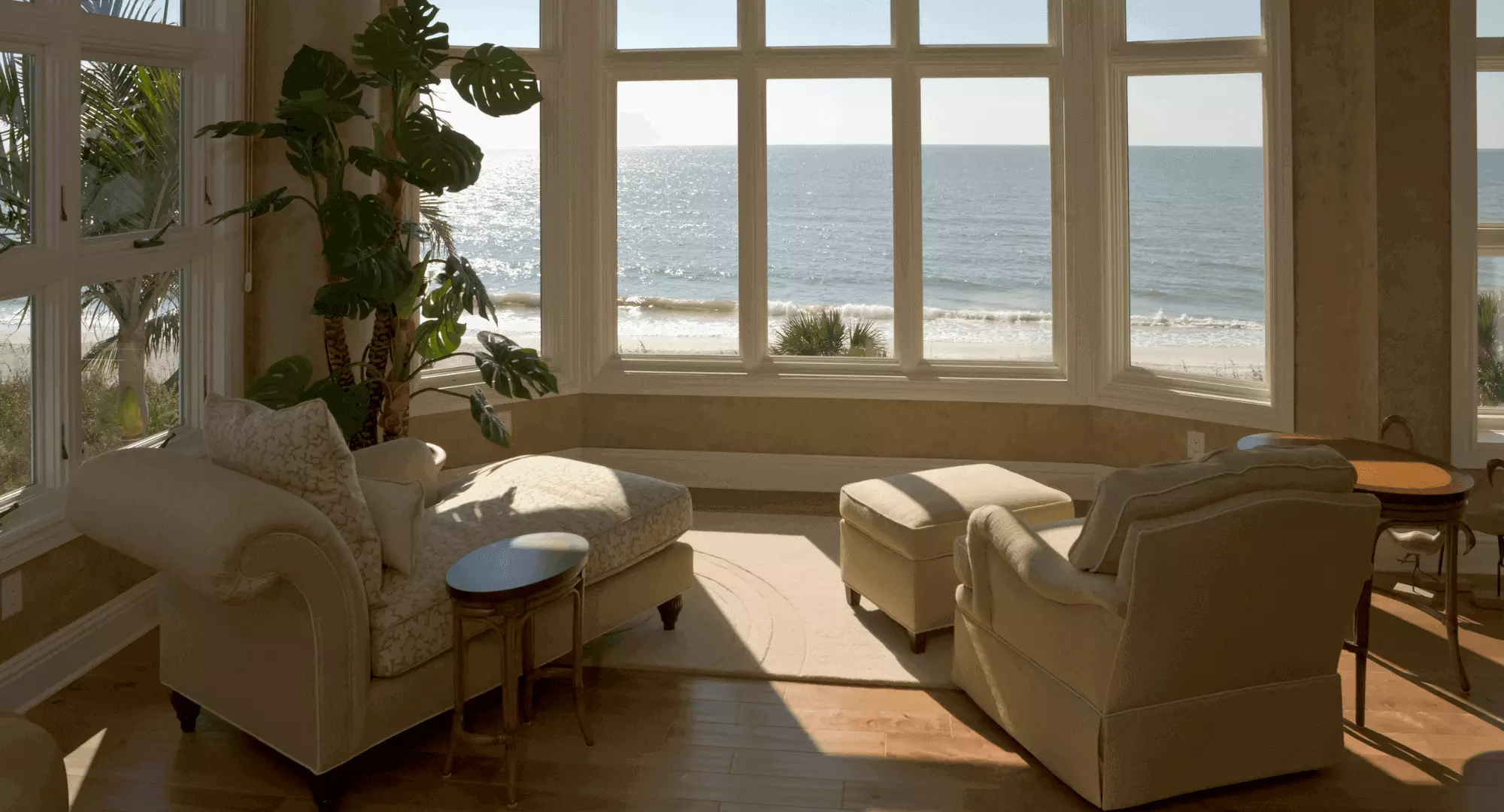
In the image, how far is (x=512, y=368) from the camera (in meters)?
5.08

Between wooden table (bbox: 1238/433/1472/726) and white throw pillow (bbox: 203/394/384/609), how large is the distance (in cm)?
239

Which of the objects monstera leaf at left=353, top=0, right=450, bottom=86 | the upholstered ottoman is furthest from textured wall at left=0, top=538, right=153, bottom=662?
monstera leaf at left=353, top=0, right=450, bottom=86

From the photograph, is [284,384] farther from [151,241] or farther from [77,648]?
[77,648]

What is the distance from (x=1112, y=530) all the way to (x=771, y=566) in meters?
2.36

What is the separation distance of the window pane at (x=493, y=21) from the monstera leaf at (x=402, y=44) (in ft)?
5.11

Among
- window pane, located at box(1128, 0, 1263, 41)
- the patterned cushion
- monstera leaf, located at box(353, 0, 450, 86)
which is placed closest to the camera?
the patterned cushion

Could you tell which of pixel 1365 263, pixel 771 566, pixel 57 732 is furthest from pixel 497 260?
pixel 1365 263

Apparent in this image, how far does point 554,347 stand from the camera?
6.59 m

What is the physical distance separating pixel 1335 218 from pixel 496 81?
136 inches

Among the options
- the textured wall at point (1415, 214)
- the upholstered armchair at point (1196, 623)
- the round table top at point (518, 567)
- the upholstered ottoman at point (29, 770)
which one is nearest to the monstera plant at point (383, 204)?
the round table top at point (518, 567)

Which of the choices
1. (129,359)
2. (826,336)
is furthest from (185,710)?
(826,336)

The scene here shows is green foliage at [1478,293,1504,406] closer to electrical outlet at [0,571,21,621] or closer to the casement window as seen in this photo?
the casement window

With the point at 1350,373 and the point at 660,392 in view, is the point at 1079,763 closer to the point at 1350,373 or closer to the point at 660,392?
the point at 1350,373

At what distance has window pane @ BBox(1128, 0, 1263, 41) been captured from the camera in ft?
18.2
